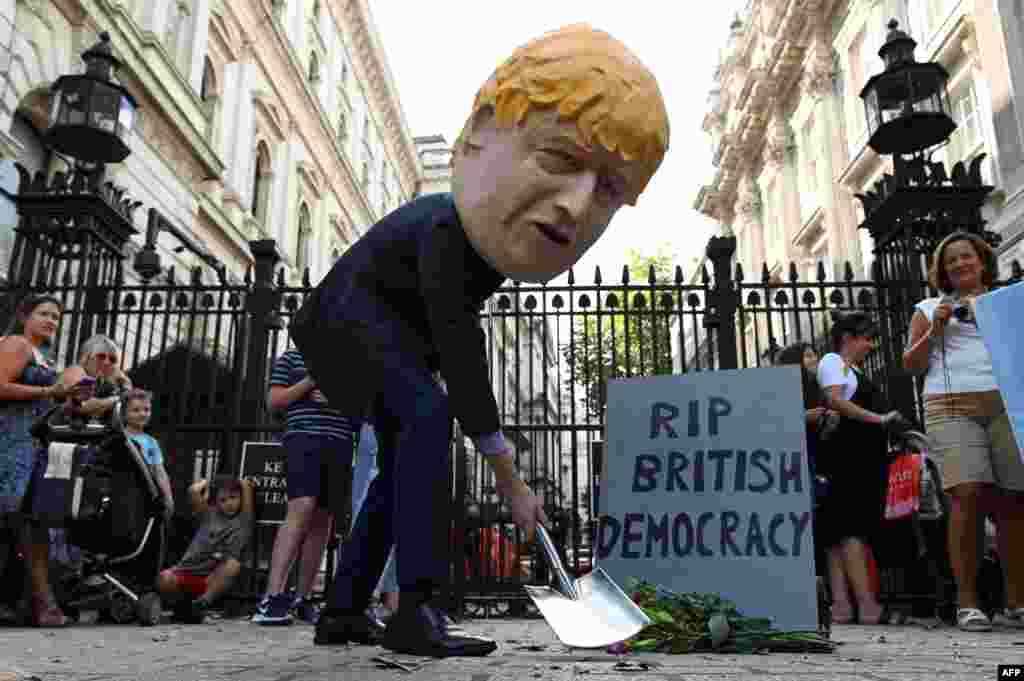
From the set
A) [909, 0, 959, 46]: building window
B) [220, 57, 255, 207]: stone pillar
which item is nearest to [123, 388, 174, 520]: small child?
[220, 57, 255, 207]: stone pillar

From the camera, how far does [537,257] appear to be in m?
2.29

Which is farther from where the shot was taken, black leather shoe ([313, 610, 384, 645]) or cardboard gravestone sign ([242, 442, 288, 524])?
cardboard gravestone sign ([242, 442, 288, 524])

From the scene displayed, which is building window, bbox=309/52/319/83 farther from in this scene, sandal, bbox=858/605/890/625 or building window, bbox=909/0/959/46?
sandal, bbox=858/605/890/625

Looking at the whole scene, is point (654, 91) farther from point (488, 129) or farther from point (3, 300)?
point (3, 300)

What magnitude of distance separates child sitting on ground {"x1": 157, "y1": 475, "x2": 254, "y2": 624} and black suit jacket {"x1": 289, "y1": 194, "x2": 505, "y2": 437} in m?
3.21

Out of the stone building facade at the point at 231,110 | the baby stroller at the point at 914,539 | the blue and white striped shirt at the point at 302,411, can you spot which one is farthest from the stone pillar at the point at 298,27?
→ the baby stroller at the point at 914,539

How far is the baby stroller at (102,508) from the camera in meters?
Answer: 4.62

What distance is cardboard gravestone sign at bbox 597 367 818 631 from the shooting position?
10.7 ft

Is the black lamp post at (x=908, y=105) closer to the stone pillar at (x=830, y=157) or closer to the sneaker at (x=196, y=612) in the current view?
the sneaker at (x=196, y=612)

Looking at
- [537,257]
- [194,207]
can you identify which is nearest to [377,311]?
[537,257]

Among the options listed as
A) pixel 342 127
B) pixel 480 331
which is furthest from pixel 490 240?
pixel 342 127

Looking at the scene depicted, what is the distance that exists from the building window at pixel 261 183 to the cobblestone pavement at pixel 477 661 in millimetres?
18237

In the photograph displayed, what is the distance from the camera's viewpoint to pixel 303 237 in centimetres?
2469

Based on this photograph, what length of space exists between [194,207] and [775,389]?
1378cm
